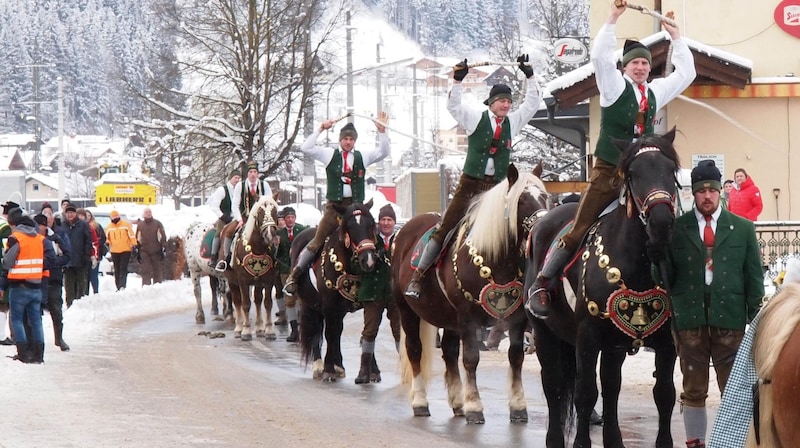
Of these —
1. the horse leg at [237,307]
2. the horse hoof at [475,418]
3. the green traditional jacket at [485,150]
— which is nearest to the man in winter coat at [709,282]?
the horse hoof at [475,418]

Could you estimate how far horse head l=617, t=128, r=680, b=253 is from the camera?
736 cm

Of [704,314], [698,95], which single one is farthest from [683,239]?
[698,95]

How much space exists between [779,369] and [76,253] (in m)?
21.8

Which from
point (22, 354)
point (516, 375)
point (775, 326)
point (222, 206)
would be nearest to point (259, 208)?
point (222, 206)

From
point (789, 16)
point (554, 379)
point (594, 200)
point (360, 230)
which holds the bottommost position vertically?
point (554, 379)

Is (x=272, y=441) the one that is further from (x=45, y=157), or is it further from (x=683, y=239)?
(x=45, y=157)

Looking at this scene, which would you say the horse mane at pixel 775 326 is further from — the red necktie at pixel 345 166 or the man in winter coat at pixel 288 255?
the man in winter coat at pixel 288 255

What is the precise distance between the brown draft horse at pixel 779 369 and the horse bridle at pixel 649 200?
247cm

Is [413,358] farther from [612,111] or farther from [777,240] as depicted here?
[777,240]

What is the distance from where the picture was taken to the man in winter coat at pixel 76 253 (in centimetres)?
2492

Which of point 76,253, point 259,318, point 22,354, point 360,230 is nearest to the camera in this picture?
point 360,230

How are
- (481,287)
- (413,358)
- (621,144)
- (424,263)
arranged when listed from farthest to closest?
(413,358)
(424,263)
(481,287)
(621,144)

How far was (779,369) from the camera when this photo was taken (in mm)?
4602

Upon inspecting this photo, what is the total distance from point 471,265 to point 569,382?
1.78 m
